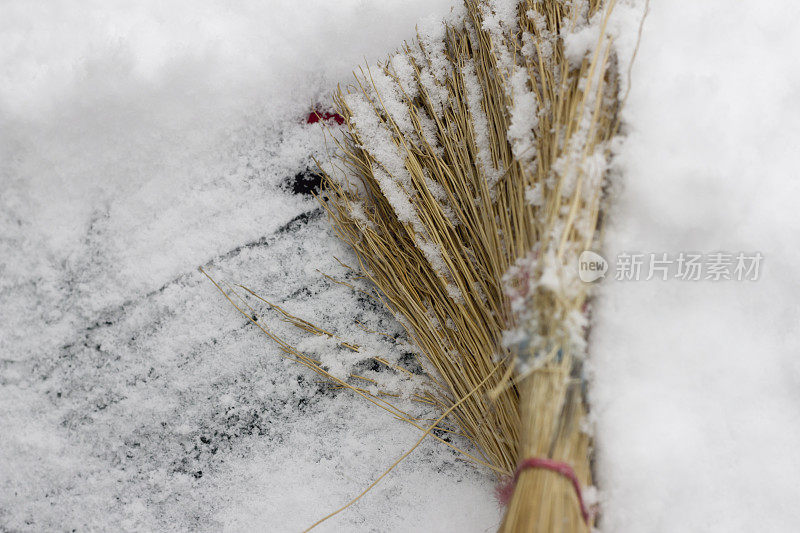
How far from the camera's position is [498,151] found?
33.4 inches

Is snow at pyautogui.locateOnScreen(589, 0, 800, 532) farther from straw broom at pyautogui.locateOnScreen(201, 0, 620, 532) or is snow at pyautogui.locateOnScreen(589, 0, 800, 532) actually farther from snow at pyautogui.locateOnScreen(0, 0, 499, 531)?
snow at pyautogui.locateOnScreen(0, 0, 499, 531)

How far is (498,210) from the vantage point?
0.82 meters

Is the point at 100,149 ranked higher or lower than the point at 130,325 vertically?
higher

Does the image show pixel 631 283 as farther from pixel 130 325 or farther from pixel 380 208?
pixel 130 325

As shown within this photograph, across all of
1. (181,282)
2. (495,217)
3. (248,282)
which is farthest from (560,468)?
(181,282)

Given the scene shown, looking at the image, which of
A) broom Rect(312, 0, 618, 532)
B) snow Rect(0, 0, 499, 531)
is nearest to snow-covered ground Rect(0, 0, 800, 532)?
snow Rect(0, 0, 499, 531)

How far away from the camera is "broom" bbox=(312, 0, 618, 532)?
2.31 ft

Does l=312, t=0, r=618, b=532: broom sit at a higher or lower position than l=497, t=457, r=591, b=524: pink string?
higher

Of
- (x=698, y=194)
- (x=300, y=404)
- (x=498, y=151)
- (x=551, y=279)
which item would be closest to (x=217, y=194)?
(x=300, y=404)

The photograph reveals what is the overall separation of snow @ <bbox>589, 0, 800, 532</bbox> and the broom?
8cm

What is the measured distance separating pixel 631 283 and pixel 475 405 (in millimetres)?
317

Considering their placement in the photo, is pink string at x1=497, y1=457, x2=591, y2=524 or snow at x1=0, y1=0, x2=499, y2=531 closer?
pink string at x1=497, y1=457, x2=591, y2=524

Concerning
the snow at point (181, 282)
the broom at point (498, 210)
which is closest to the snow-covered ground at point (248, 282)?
the snow at point (181, 282)

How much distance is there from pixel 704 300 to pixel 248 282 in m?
0.81
